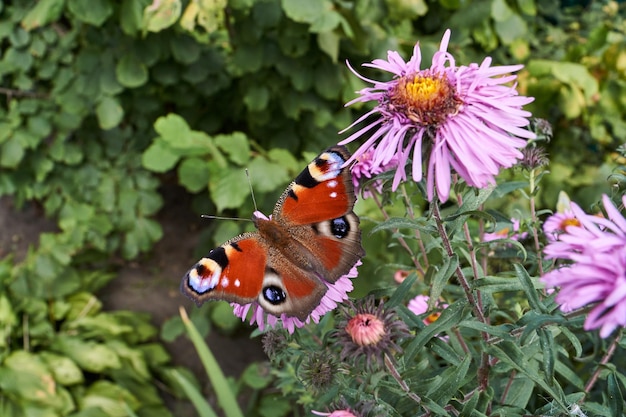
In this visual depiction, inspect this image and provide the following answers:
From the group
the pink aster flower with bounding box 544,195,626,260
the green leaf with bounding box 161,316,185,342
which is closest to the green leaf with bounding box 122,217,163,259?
the green leaf with bounding box 161,316,185,342

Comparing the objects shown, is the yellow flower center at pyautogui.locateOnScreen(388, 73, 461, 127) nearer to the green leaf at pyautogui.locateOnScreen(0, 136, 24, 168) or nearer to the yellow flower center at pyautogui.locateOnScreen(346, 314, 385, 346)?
the yellow flower center at pyautogui.locateOnScreen(346, 314, 385, 346)

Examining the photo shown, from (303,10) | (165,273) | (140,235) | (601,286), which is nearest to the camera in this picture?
(601,286)

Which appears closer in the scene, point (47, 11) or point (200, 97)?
point (47, 11)

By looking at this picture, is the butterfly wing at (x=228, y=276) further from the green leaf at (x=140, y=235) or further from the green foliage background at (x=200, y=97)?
the green leaf at (x=140, y=235)

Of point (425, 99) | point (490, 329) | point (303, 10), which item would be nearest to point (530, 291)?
point (490, 329)

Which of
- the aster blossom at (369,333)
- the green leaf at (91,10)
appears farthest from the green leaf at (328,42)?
the aster blossom at (369,333)

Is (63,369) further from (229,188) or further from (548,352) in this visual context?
(548,352)

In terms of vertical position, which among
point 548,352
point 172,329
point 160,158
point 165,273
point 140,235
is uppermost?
point 548,352
